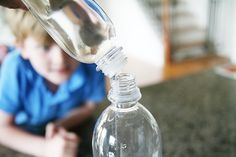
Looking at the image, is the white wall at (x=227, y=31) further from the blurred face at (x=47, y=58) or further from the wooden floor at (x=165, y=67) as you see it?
the blurred face at (x=47, y=58)

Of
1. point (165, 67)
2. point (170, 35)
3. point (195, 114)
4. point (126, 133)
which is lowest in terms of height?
point (165, 67)

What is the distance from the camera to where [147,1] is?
3.78 metres

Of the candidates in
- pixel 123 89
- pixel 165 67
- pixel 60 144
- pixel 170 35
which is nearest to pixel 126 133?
pixel 123 89

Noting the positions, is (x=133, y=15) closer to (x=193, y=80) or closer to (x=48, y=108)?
(x=193, y=80)

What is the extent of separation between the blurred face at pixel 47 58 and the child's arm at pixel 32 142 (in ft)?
0.43

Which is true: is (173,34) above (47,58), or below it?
below

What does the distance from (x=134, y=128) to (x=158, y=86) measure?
0.53 m

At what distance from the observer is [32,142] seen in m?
0.64

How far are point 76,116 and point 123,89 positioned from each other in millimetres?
427

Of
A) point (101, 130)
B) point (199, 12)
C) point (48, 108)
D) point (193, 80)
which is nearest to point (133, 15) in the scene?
point (199, 12)

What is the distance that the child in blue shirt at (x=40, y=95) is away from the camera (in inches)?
24.4

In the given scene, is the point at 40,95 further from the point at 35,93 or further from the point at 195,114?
the point at 195,114

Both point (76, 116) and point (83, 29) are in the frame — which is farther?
point (76, 116)

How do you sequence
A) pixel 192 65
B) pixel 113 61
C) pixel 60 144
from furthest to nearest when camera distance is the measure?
pixel 192 65 < pixel 60 144 < pixel 113 61
